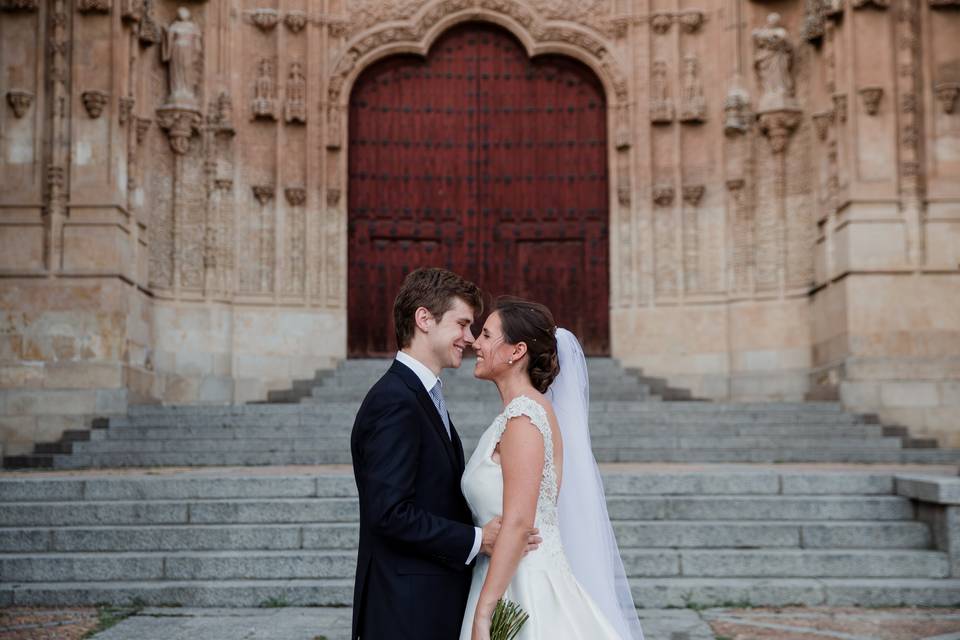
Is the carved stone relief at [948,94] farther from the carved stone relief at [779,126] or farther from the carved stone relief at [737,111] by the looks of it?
the carved stone relief at [737,111]

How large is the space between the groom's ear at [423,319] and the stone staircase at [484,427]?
6966mm

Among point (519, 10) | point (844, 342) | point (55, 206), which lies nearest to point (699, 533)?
point (844, 342)

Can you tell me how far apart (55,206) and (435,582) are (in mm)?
11050

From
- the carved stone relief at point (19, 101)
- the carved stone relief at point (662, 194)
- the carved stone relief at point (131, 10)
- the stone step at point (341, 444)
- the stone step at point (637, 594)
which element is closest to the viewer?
the stone step at point (637, 594)

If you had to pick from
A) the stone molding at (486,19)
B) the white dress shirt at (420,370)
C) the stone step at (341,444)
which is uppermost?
the stone molding at (486,19)

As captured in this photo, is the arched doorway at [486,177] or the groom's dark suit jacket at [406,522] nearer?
the groom's dark suit jacket at [406,522]

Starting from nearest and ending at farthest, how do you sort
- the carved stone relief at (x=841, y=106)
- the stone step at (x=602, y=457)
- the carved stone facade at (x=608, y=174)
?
the stone step at (x=602, y=457) < the carved stone facade at (x=608, y=174) < the carved stone relief at (x=841, y=106)

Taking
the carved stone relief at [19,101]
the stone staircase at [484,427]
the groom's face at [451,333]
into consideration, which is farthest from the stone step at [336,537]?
the carved stone relief at [19,101]

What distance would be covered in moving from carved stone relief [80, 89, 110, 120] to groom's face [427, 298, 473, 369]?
11082mm

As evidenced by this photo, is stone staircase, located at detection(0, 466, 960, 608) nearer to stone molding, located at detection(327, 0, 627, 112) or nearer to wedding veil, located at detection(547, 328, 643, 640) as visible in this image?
wedding veil, located at detection(547, 328, 643, 640)

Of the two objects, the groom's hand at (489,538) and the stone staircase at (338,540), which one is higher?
the groom's hand at (489,538)

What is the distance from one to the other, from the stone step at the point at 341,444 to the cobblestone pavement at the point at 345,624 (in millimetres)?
4326

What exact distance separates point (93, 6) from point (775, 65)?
27.8 feet

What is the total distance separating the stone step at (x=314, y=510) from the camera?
27.5ft
